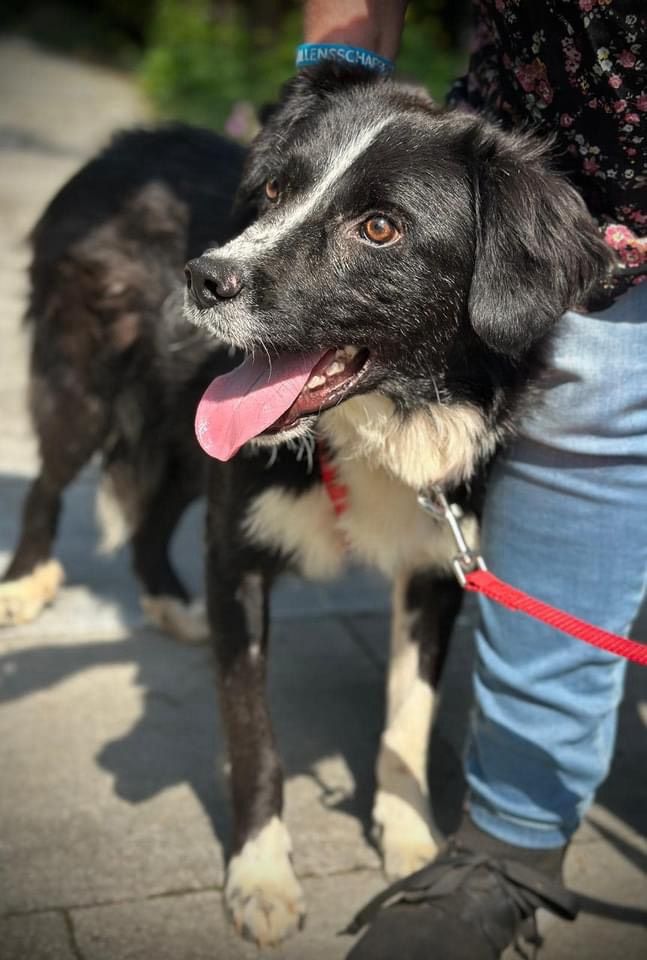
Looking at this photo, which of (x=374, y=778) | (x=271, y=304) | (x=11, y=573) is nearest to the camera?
(x=271, y=304)

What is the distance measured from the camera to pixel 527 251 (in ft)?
7.78

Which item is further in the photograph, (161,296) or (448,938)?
(161,296)

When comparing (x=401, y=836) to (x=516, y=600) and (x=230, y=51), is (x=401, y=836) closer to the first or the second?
(x=516, y=600)

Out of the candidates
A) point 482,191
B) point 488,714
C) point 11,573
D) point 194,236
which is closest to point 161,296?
point 194,236

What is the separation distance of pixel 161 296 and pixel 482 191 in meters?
1.38

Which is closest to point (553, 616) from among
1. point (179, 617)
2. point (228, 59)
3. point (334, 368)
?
point (334, 368)

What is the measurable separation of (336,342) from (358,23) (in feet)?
2.40

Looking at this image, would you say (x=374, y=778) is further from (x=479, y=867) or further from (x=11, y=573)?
(x=11, y=573)

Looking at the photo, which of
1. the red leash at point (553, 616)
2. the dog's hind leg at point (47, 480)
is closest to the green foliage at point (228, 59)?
the dog's hind leg at point (47, 480)

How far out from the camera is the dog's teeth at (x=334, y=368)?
255 cm

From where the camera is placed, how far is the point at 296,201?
254 centimetres

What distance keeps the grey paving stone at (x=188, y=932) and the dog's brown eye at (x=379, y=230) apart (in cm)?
146

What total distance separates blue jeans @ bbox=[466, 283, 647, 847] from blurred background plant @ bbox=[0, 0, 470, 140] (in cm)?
759

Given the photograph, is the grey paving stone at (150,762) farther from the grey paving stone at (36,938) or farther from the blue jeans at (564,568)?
the blue jeans at (564,568)
